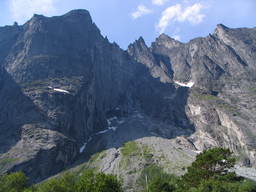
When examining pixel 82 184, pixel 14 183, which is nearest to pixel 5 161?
pixel 14 183

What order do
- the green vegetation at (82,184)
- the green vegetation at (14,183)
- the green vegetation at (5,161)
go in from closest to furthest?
1. the green vegetation at (82,184)
2. the green vegetation at (14,183)
3. the green vegetation at (5,161)

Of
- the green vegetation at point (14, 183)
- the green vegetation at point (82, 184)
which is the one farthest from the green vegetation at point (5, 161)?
the green vegetation at point (82, 184)

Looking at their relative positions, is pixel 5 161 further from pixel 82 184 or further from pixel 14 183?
pixel 82 184

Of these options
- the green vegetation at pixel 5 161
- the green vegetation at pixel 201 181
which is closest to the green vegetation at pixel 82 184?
the green vegetation at pixel 201 181

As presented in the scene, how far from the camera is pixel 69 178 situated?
109125mm

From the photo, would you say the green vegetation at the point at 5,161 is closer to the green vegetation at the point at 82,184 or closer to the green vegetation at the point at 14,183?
the green vegetation at the point at 14,183

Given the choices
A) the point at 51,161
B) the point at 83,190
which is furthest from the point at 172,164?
the point at 83,190

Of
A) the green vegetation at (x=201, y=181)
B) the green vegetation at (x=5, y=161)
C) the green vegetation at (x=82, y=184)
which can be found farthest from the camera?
the green vegetation at (x=5, y=161)

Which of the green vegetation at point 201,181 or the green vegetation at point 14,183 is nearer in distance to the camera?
the green vegetation at point 201,181

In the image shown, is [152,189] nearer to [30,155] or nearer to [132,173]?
[132,173]

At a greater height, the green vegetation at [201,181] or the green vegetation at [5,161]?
the green vegetation at [5,161]

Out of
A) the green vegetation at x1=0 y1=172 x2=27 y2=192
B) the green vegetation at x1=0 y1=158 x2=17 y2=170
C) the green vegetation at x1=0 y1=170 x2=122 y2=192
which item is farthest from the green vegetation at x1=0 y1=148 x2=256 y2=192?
the green vegetation at x1=0 y1=158 x2=17 y2=170

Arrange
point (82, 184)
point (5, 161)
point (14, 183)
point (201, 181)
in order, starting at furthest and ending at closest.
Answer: point (5, 161), point (14, 183), point (82, 184), point (201, 181)

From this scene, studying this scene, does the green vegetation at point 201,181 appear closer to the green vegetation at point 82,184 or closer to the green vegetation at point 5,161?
the green vegetation at point 82,184
